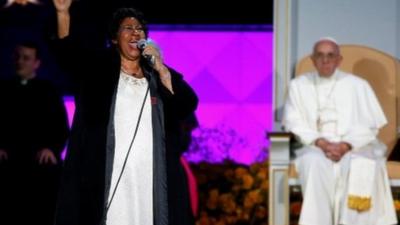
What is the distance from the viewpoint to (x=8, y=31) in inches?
295

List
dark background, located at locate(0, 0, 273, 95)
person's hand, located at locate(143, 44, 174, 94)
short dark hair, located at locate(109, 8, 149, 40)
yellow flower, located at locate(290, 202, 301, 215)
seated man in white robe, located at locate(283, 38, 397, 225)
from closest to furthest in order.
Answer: person's hand, located at locate(143, 44, 174, 94), short dark hair, located at locate(109, 8, 149, 40), seated man in white robe, located at locate(283, 38, 397, 225), yellow flower, located at locate(290, 202, 301, 215), dark background, located at locate(0, 0, 273, 95)

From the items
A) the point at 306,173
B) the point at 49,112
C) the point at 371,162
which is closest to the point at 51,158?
the point at 49,112

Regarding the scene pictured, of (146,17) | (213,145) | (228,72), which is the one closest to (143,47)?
(213,145)

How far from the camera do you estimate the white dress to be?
350cm

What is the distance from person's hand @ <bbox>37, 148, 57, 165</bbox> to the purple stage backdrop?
6.53 ft

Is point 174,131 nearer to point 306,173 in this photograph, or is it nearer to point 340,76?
point 306,173

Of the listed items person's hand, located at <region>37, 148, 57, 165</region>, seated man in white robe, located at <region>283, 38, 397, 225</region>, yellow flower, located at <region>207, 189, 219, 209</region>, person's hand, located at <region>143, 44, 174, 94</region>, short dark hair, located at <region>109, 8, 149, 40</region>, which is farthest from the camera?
yellow flower, located at <region>207, 189, 219, 209</region>

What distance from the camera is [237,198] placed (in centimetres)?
621

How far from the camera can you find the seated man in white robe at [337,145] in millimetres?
5102

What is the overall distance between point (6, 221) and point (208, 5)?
2.66m

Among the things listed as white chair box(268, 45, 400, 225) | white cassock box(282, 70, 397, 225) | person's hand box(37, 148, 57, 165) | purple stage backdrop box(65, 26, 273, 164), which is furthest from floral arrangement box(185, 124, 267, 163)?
person's hand box(37, 148, 57, 165)

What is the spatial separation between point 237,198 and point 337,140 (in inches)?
39.9

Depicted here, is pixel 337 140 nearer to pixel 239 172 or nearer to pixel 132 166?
pixel 239 172

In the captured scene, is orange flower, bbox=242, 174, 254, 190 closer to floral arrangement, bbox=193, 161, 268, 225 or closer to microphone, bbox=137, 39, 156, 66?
floral arrangement, bbox=193, 161, 268, 225
